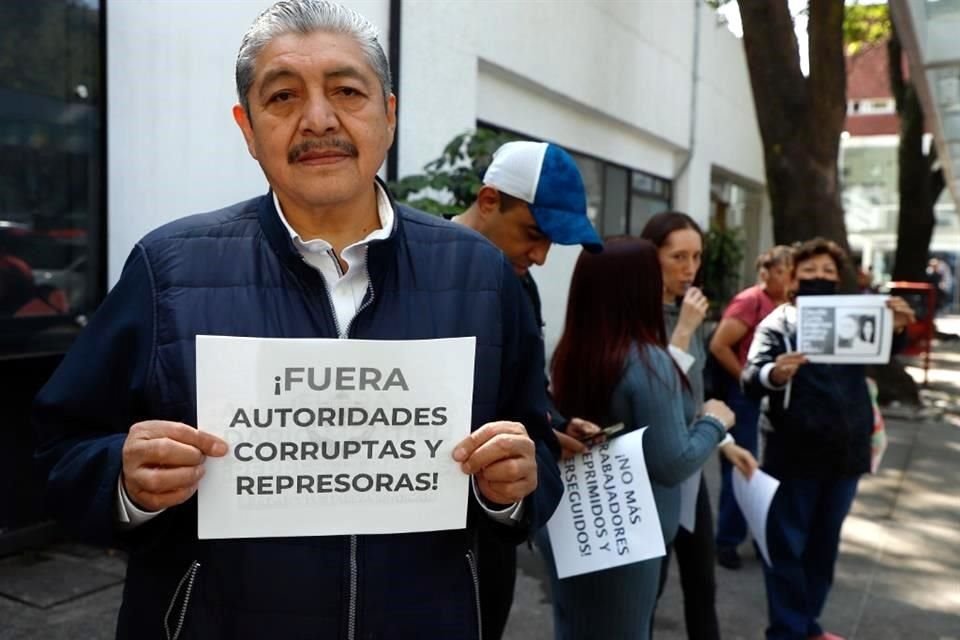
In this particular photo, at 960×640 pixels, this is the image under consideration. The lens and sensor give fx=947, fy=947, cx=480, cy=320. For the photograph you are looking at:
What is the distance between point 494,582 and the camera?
236 cm

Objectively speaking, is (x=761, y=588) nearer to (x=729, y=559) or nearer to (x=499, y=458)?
(x=729, y=559)

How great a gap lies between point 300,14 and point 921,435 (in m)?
9.30

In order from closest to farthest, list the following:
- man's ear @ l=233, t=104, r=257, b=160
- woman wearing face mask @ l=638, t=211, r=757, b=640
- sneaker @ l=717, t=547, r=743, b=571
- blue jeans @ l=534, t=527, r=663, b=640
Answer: man's ear @ l=233, t=104, r=257, b=160
blue jeans @ l=534, t=527, r=663, b=640
woman wearing face mask @ l=638, t=211, r=757, b=640
sneaker @ l=717, t=547, r=743, b=571

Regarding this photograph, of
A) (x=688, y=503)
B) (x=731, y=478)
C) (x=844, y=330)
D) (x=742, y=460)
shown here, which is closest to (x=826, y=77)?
(x=731, y=478)

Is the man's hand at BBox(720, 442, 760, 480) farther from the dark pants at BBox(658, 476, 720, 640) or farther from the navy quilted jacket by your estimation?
the navy quilted jacket

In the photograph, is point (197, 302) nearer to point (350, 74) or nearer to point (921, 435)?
point (350, 74)

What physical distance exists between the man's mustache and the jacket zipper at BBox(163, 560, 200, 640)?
2.11ft

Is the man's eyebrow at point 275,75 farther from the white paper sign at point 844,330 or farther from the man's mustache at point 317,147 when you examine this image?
the white paper sign at point 844,330

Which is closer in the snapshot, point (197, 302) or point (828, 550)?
point (197, 302)

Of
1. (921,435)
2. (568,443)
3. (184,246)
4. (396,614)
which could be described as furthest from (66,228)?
(921,435)

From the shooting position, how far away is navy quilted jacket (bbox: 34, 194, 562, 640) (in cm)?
142

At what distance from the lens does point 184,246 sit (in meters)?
1.49

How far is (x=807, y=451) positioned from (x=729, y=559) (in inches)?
61.5

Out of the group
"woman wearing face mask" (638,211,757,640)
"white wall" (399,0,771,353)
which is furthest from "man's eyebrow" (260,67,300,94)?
"white wall" (399,0,771,353)
